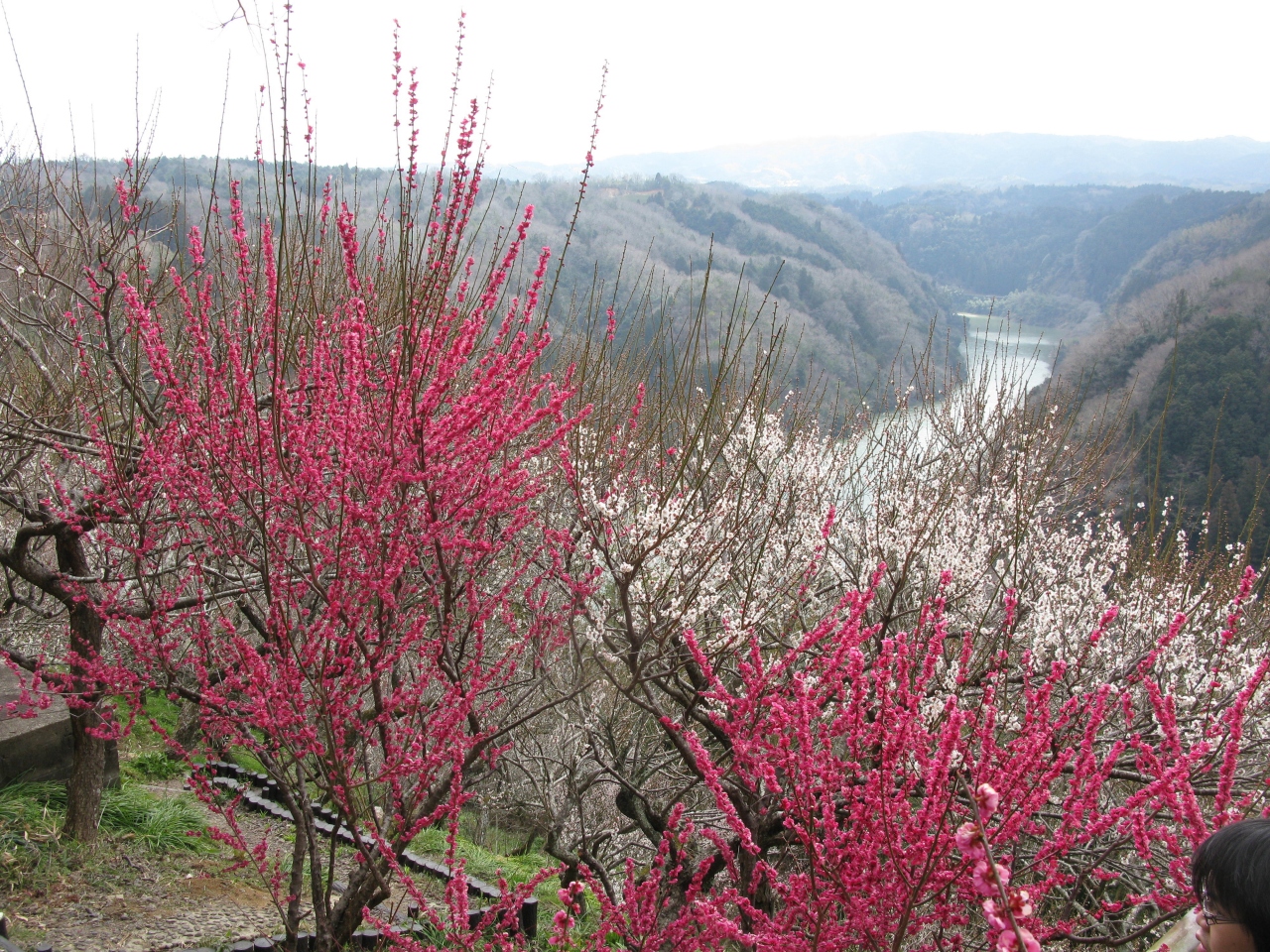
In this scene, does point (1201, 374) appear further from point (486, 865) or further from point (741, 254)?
point (741, 254)

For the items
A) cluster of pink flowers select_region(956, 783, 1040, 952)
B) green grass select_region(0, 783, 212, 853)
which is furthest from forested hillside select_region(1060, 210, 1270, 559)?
cluster of pink flowers select_region(956, 783, 1040, 952)

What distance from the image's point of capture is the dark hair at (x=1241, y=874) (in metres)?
1.31

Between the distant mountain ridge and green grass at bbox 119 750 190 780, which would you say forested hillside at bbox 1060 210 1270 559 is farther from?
the distant mountain ridge

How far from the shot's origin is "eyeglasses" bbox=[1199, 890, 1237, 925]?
1.35 meters

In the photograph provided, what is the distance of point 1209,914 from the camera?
4.54ft

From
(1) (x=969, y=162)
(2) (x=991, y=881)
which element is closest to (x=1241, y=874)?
(2) (x=991, y=881)

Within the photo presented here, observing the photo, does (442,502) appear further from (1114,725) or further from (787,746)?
(1114,725)

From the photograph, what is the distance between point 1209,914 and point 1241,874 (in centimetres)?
11

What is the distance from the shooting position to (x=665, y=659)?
14.5 feet

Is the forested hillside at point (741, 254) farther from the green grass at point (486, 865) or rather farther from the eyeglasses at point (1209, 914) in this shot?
the eyeglasses at point (1209, 914)

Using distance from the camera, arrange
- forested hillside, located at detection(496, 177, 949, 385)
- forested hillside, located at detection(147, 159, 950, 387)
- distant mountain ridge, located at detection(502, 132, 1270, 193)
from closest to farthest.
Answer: forested hillside, located at detection(147, 159, 950, 387)
forested hillside, located at detection(496, 177, 949, 385)
distant mountain ridge, located at detection(502, 132, 1270, 193)

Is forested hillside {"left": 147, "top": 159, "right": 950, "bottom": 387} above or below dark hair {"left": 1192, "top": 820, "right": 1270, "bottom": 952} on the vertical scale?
above

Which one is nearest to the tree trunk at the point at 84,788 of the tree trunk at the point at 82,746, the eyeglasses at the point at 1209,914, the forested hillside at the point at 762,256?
the tree trunk at the point at 82,746

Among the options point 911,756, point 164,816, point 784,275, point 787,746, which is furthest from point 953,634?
point 784,275
